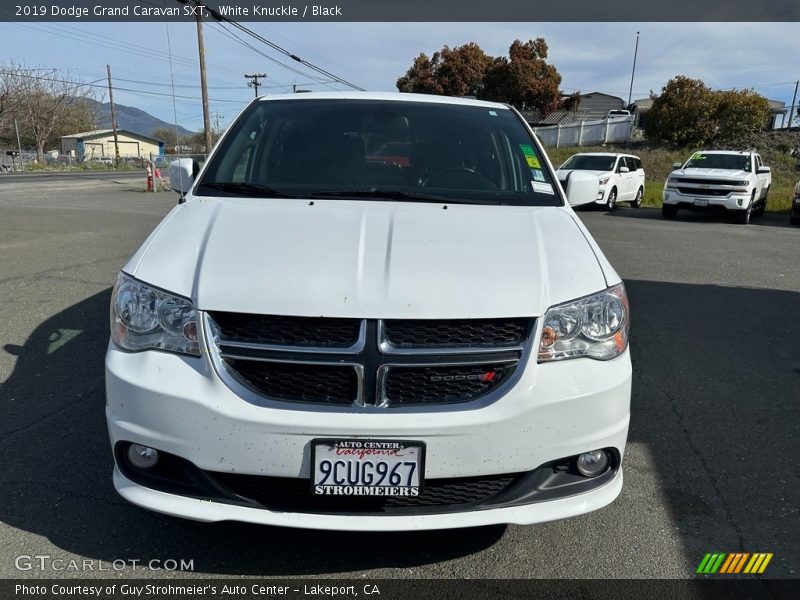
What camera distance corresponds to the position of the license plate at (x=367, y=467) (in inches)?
78.7

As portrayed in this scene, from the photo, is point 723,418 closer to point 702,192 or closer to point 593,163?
point 702,192

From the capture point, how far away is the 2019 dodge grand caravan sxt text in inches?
79.3

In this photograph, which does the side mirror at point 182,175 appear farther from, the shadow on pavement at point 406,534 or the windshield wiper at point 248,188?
the shadow on pavement at point 406,534

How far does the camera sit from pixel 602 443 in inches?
86.2

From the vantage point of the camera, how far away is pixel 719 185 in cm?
1495

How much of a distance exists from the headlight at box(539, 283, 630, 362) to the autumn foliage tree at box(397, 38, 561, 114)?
4652 cm

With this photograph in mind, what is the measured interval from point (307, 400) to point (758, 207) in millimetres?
17876

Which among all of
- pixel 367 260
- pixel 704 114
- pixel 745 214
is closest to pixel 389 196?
pixel 367 260

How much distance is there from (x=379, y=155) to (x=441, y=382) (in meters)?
1.67

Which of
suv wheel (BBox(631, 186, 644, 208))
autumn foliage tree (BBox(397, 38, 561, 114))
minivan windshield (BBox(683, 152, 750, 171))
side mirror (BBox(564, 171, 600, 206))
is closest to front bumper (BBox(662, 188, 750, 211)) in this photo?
minivan windshield (BBox(683, 152, 750, 171))

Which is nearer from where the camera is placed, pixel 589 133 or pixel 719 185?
pixel 719 185

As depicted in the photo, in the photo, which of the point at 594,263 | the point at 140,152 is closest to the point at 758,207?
the point at 594,263

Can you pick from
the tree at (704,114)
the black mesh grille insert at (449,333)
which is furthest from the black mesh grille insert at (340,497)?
the tree at (704,114)

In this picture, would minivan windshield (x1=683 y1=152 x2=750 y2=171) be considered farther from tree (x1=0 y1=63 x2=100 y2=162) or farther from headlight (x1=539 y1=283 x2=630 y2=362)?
tree (x1=0 y1=63 x2=100 y2=162)
